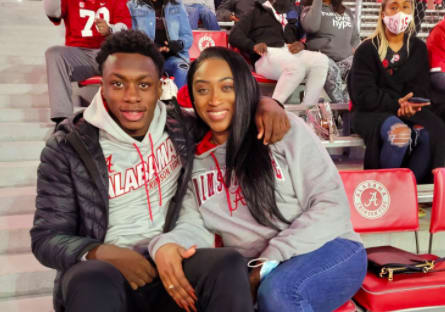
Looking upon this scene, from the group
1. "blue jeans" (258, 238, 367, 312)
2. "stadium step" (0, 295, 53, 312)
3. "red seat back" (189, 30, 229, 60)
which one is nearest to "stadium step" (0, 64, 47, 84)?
"red seat back" (189, 30, 229, 60)

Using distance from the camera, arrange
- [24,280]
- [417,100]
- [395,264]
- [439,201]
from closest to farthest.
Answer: [395,264]
[439,201]
[24,280]
[417,100]

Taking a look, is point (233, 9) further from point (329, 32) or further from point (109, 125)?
point (109, 125)

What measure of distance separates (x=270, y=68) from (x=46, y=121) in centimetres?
184

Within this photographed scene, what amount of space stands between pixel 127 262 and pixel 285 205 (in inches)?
22.1

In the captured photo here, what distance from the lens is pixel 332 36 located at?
3609 mm

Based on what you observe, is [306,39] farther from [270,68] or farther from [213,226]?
[213,226]

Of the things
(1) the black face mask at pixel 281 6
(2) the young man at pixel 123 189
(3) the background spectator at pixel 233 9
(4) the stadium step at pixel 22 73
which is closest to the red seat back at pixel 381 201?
(2) the young man at pixel 123 189

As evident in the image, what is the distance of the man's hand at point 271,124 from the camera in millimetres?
1314

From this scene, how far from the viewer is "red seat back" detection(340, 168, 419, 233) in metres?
1.86

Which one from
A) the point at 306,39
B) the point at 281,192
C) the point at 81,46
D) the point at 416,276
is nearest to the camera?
the point at 281,192

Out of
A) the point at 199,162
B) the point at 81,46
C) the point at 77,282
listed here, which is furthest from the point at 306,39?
the point at 77,282

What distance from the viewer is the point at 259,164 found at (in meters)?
1.35

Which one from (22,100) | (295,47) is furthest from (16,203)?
(295,47)

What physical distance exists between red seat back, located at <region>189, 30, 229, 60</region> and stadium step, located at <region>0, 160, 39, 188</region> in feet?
6.91
